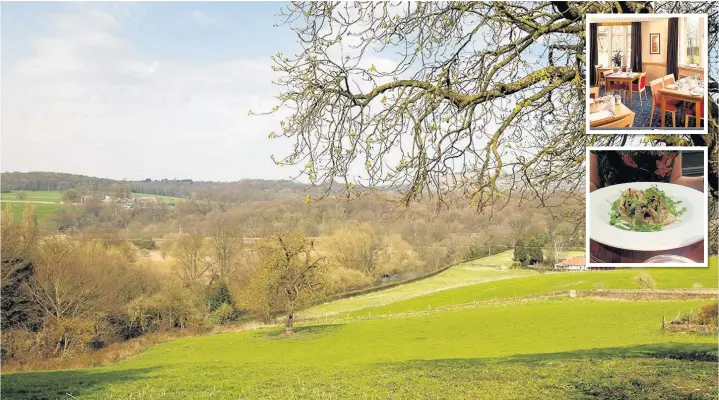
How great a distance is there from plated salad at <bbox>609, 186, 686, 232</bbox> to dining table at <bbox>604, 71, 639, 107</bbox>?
0.83m

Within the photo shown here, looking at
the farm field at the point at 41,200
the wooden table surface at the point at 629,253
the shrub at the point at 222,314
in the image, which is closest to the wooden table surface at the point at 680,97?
the wooden table surface at the point at 629,253

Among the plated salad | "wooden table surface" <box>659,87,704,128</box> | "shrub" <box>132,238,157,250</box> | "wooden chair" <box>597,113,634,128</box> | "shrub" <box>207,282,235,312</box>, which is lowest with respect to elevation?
"shrub" <box>207,282,235,312</box>

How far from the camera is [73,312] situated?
32.4 metres

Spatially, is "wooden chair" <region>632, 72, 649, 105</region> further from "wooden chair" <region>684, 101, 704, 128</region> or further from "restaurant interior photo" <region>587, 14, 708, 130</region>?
"wooden chair" <region>684, 101, 704, 128</region>

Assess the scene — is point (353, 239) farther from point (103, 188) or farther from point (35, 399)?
point (103, 188)

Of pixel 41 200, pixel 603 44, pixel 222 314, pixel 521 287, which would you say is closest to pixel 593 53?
pixel 603 44

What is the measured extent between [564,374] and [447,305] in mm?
27642

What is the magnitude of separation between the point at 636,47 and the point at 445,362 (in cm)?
1014

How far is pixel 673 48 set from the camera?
176 inches

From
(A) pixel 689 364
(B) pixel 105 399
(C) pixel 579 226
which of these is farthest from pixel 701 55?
(B) pixel 105 399

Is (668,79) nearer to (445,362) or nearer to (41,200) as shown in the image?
(445,362)

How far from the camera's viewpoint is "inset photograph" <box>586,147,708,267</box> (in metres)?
4.55

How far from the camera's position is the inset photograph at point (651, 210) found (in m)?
4.55

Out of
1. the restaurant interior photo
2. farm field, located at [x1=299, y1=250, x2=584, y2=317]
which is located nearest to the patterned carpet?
the restaurant interior photo
